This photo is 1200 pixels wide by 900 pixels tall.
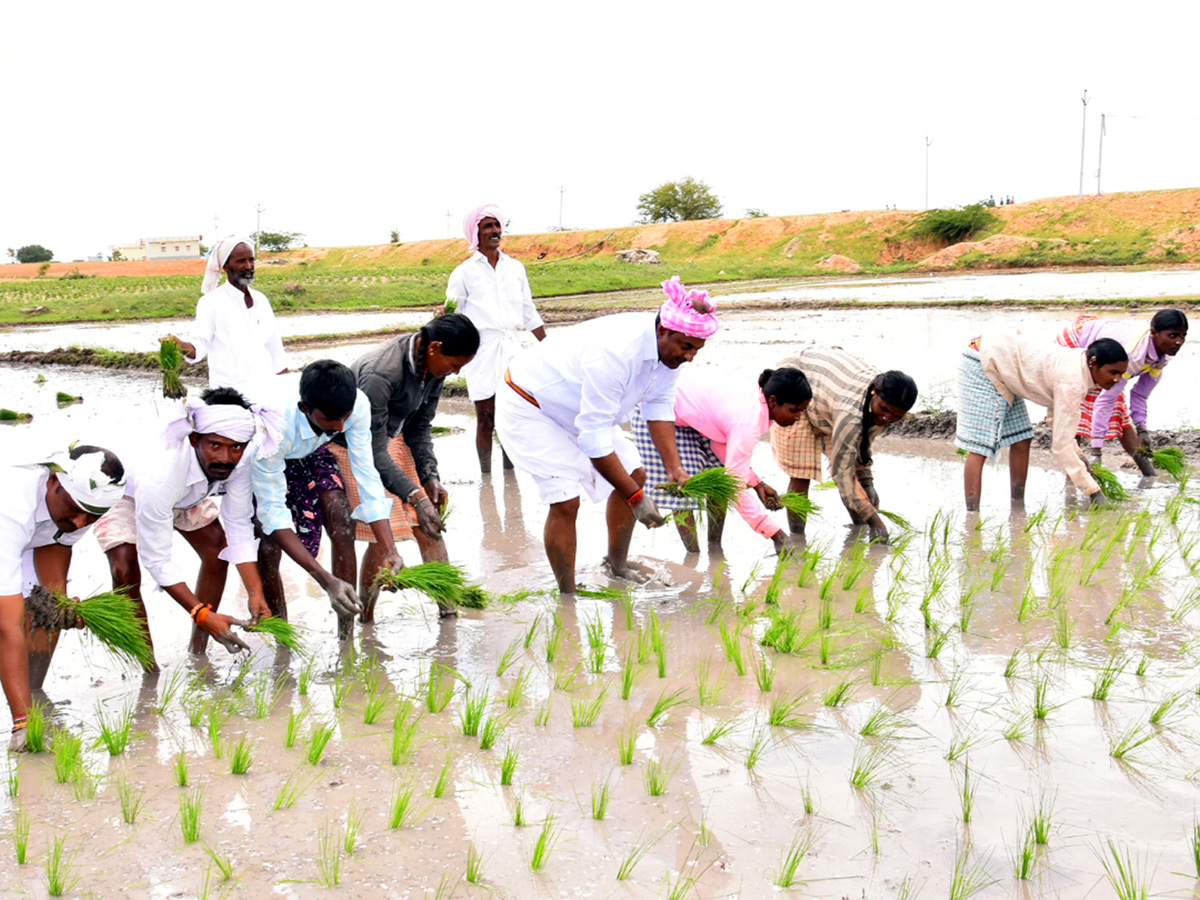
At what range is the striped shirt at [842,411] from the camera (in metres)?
5.20

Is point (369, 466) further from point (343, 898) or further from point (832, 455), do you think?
point (832, 455)

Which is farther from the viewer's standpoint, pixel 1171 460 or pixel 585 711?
pixel 1171 460

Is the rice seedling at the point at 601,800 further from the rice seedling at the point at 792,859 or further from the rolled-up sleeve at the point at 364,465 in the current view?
the rolled-up sleeve at the point at 364,465

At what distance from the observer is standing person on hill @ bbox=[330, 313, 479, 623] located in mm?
4215

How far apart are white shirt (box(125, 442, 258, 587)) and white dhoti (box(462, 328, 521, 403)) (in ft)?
11.2

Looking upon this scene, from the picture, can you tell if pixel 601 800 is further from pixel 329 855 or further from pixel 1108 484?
pixel 1108 484

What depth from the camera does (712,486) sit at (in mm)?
4754

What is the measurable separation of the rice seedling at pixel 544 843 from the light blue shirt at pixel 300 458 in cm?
172

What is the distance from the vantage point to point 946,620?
423 cm

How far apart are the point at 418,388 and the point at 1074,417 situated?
3560 millimetres

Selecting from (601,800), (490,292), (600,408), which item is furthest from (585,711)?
(490,292)

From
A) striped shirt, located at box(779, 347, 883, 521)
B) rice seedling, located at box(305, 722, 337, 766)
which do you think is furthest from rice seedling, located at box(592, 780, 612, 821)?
striped shirt, located at box(779, 347, 883, 521)

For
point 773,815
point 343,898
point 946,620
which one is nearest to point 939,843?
point 773,815

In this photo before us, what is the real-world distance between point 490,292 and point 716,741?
4.59 meters
